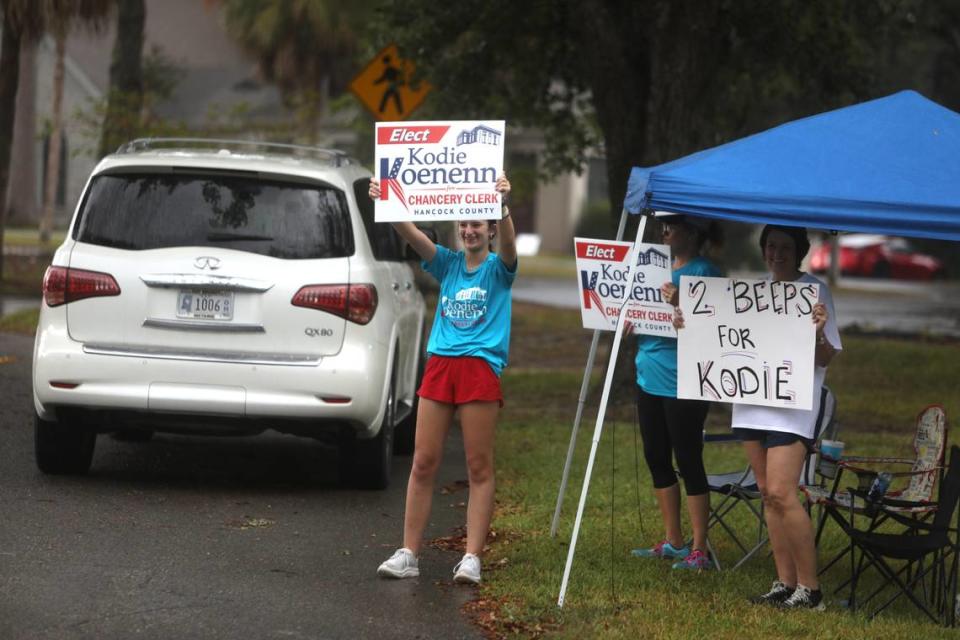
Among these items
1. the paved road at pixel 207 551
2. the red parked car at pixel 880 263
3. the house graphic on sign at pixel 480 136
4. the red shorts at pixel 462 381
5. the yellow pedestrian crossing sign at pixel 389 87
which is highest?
the yellow pedestrian crossing sign at pixel 389 87

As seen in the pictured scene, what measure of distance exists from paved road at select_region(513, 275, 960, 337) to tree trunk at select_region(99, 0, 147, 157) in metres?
9.11

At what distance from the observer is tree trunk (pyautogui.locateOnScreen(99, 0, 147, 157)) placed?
20.3m

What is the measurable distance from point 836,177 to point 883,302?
90.0 feet

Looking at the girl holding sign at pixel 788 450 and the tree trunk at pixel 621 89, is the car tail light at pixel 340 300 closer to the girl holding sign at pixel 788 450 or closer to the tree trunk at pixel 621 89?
the girl holding sign at pixel 788 450

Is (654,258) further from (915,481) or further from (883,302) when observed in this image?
(883,302)

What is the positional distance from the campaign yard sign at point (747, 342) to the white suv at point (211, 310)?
7.13ft

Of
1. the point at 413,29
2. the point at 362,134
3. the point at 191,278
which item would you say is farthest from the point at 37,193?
the point at 191,278

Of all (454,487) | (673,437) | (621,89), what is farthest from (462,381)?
(621,89)

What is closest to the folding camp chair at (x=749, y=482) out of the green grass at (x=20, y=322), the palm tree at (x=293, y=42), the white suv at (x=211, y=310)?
the white suv at (x=211, y=310)

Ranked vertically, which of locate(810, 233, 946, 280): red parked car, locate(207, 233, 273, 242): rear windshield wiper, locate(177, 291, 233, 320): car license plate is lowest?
locate(810, 233, 946, 280): red parked car

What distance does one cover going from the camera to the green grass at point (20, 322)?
17.9 metres

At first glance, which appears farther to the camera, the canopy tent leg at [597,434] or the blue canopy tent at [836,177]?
the canopy tent leg at [597,434]

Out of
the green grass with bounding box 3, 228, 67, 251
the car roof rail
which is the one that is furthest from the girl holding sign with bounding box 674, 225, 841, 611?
the green grass with bounding box 3, 228, 67, 251

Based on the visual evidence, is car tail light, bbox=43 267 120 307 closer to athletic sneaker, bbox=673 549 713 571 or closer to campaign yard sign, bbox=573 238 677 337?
campaign yard sign, bbox=573 238 677 337
